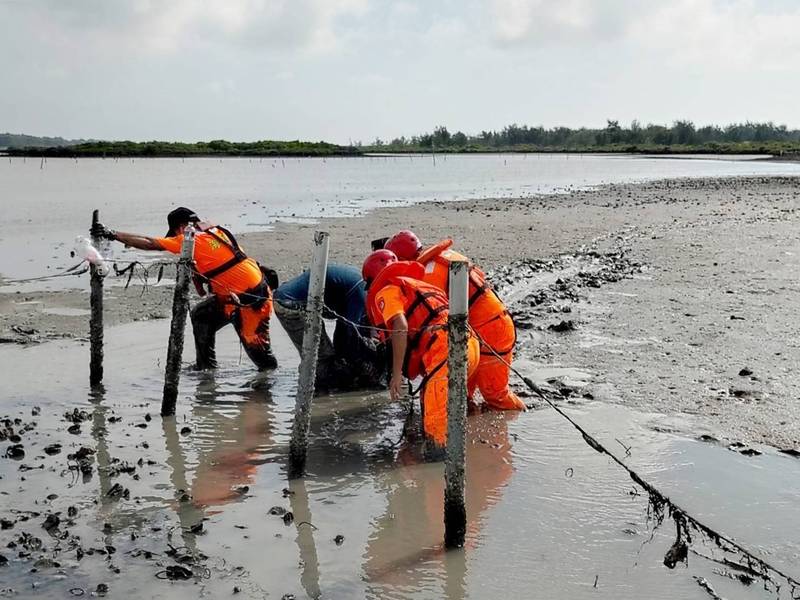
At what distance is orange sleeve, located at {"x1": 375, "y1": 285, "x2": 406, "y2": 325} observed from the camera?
6.62 meters

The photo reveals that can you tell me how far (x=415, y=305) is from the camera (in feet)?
22.4

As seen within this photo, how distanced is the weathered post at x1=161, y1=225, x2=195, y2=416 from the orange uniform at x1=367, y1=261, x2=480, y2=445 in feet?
6.31

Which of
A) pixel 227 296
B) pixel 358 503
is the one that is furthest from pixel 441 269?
pixel 227 296

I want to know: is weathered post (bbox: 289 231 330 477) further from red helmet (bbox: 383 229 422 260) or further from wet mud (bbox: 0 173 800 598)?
red helmet (bbox: 383 229 422 260)

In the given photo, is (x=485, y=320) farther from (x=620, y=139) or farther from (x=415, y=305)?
(x=620, y=139)

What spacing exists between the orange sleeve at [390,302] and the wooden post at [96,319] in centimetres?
337

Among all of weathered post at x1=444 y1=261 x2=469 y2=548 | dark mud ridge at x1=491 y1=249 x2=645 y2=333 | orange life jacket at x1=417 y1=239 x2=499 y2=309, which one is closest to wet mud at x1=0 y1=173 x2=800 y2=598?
dark mud ridge at x1=491 y1=249 x2=645 y2=333

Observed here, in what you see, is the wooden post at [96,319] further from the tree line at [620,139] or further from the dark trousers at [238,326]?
the tree line at [620,139]

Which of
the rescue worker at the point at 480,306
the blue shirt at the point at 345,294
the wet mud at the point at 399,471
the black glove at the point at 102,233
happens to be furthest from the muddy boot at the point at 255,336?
the rescue worker at the point at 480,306

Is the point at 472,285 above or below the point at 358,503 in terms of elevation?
above

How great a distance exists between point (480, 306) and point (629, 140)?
446ft

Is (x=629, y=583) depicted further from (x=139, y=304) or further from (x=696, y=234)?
(x=696, y=234)

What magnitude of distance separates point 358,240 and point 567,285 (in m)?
7.82

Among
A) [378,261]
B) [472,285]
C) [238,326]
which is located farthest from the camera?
[238,326]
